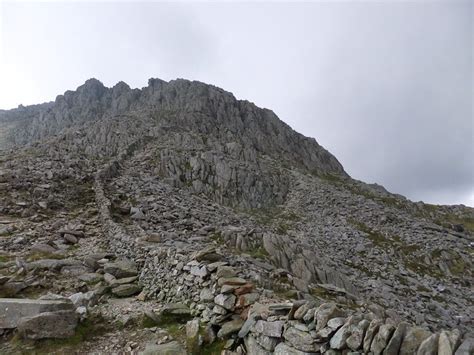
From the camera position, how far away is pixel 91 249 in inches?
777

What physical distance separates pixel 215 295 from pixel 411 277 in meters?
31.9

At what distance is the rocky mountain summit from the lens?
866cm

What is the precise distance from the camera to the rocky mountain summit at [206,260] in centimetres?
→ 866

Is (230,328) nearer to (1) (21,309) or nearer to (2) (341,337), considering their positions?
(2) (341,337)

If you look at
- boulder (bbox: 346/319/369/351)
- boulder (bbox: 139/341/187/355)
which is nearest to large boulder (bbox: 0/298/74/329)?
boulder (bbox: 139/341/187/355)

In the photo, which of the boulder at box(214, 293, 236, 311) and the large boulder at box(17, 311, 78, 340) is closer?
the large boulder at box(17, 311, 78, 340)

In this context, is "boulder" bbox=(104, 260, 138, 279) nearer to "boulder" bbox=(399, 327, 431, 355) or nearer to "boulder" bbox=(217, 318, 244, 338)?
"boulder" bbox=(217, 318, 244, 338)

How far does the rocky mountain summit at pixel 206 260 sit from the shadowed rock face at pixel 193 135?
604 mm

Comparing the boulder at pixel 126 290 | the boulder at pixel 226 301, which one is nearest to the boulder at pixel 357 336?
the boulder at pixel 226 301

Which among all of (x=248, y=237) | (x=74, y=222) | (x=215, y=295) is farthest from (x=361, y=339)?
(x=74, y=222)

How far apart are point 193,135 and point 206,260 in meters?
67.7

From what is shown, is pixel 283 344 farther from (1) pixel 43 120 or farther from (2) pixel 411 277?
(1) pixel 43 120

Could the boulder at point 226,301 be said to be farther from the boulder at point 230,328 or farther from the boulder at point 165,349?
the boulder at point 165,349

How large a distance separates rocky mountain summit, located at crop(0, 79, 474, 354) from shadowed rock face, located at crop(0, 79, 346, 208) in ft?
1.98
